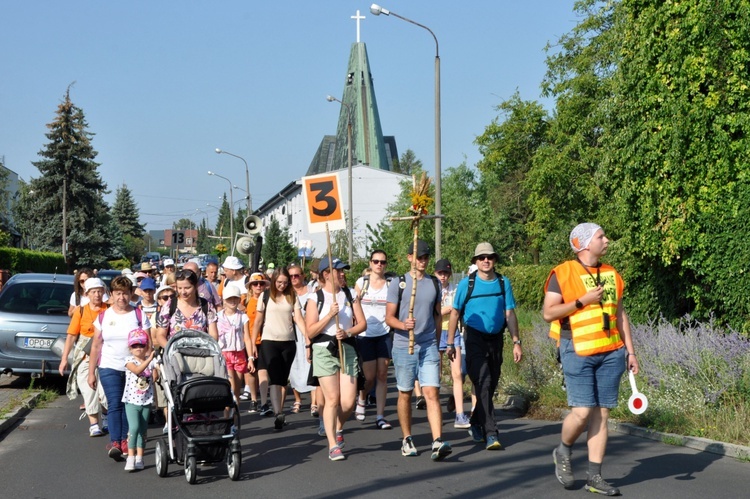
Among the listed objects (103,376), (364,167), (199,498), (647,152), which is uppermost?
(364,167)

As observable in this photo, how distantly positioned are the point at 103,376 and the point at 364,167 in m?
75.6

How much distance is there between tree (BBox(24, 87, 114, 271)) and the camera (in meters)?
64.6

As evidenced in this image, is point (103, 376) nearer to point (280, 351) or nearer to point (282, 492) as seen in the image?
point (282, 492)

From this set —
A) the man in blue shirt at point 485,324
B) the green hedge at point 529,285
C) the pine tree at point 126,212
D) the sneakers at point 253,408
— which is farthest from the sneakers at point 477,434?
the pine tree at point 126,212

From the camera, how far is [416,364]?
9.23m

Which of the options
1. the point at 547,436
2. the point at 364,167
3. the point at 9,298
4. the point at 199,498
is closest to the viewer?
the point at 199,498

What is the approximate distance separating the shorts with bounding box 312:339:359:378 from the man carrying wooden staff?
405 millimetres

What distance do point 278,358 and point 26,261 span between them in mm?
33621

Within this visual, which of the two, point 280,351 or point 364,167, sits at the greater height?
point 364,167

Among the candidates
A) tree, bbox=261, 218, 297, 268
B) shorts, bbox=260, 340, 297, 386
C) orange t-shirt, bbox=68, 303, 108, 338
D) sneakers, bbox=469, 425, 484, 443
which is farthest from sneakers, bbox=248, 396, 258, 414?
tree, bbox=261, 218, 297, 268

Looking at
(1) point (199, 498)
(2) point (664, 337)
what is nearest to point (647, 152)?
(2) point (664, 337)

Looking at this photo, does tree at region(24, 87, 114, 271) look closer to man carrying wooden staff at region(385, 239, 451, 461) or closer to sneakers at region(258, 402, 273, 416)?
sneakers at region(258, 402, 273, 416)

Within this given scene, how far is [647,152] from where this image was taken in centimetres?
1752

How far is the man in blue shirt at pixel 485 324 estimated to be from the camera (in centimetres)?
965
